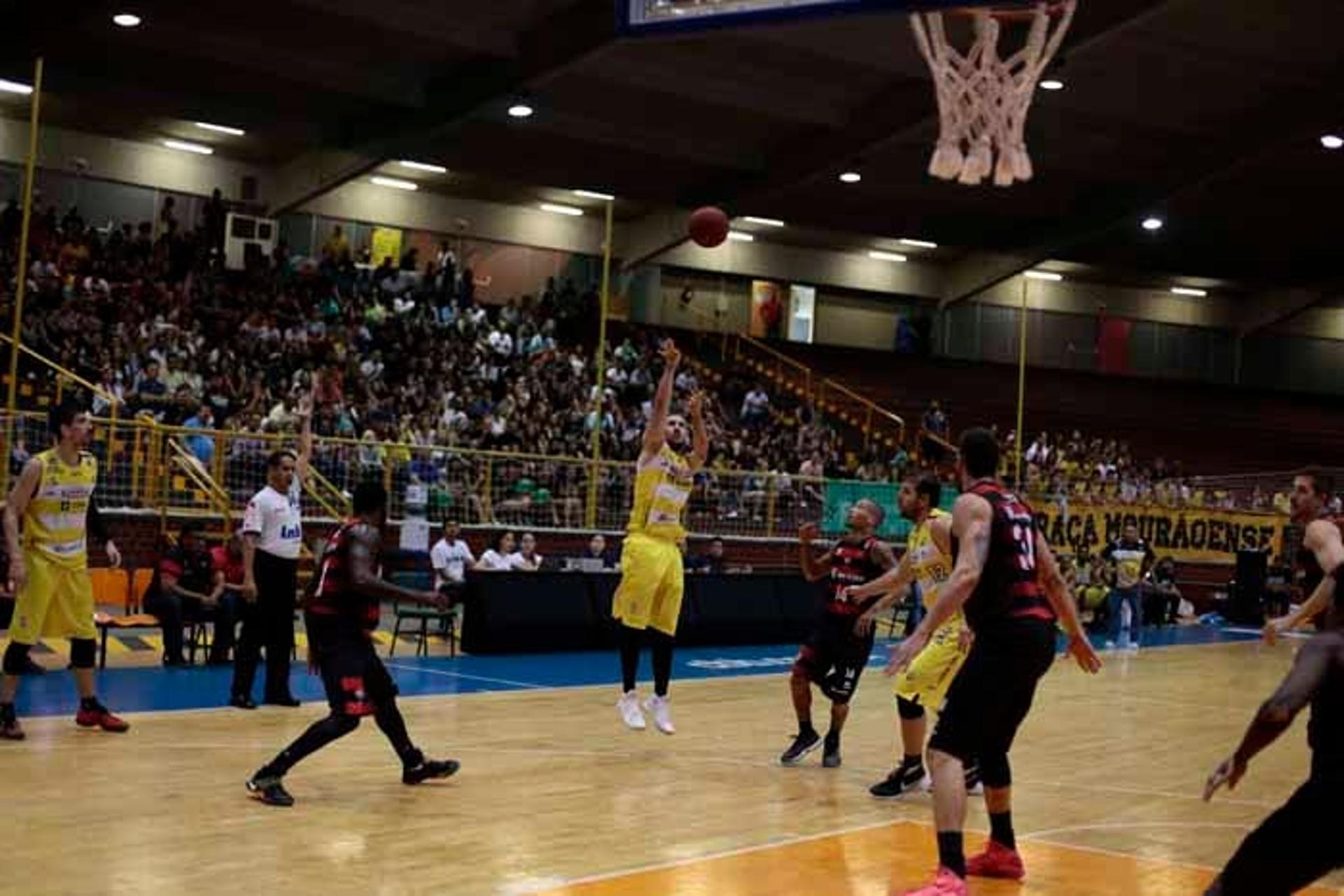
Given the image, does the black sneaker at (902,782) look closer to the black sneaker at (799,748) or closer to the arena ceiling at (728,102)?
the black sneaker at (799,748)

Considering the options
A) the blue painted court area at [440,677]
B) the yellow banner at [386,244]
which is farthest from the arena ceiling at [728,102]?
the blue painted court area at [440,677]

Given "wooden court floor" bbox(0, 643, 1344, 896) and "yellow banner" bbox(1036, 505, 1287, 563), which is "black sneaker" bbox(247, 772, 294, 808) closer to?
"wooden court floor" bbox(0, 643, 1344, 896)

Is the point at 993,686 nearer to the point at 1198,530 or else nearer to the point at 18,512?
the point at 18,512

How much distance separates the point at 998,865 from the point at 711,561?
629 inches

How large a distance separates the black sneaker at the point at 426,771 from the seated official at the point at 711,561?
42.6ft

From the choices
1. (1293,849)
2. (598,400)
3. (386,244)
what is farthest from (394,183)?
(1293,849)

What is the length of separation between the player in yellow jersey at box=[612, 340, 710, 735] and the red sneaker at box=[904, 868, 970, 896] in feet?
15.0

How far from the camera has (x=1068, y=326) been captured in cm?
4594

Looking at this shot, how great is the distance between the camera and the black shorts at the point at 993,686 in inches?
290

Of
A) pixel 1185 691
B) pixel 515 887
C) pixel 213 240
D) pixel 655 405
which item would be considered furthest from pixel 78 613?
pixel 213 240

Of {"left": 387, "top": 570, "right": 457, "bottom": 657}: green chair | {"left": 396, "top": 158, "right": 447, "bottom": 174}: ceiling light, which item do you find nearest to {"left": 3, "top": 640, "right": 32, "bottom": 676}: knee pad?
{"left": 387, "top": 570, "right": 457, "bottom": 657}: green chair

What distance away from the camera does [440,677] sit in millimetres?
16031

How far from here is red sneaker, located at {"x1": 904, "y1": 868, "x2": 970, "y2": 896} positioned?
7094 millimetres

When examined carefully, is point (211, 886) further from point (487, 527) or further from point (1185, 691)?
point (487, 527)
